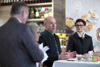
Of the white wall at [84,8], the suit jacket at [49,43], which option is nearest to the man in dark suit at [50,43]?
the suit jacket at [49,43]

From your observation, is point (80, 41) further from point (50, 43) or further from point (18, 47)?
point (18, 47)

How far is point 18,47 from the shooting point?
156 cm

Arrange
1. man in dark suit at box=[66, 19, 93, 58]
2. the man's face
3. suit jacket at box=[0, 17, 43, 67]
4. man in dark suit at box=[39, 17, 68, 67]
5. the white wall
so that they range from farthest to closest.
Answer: the white wall < man in dark suit at box=[66, 19, 93, 58] < the man's face < man in dark suit at box=[39, 17, 68, 67] < suit jacket at box=[0, 17, 43, 67]

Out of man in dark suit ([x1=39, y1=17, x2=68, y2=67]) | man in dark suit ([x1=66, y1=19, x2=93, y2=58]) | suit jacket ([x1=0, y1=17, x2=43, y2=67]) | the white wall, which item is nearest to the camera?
suit jacket ([x1=0, y1=17, x2=43, y2=67])

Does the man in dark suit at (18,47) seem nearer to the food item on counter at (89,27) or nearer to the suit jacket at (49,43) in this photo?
the suit jacket at (49,43)

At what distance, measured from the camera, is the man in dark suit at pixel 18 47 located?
1555 millimetres

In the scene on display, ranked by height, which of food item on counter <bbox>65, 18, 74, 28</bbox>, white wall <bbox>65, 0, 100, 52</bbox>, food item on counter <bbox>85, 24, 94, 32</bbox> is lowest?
food item on counter <bbox>85, 24, 94, 32</bbox>

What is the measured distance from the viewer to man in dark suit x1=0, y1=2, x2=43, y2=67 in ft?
5.10

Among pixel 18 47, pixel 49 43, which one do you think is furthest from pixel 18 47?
pixel 49 43

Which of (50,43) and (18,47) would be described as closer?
(18,47)

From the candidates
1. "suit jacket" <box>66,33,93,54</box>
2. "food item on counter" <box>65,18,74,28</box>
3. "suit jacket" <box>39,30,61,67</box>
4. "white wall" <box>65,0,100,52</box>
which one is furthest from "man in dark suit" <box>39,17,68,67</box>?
"white wall" <box>65,0,100,52</box>

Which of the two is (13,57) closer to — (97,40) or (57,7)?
(97,40)

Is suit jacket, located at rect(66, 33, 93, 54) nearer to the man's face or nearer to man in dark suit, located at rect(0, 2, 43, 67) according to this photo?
the man's face

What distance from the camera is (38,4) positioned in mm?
4461
